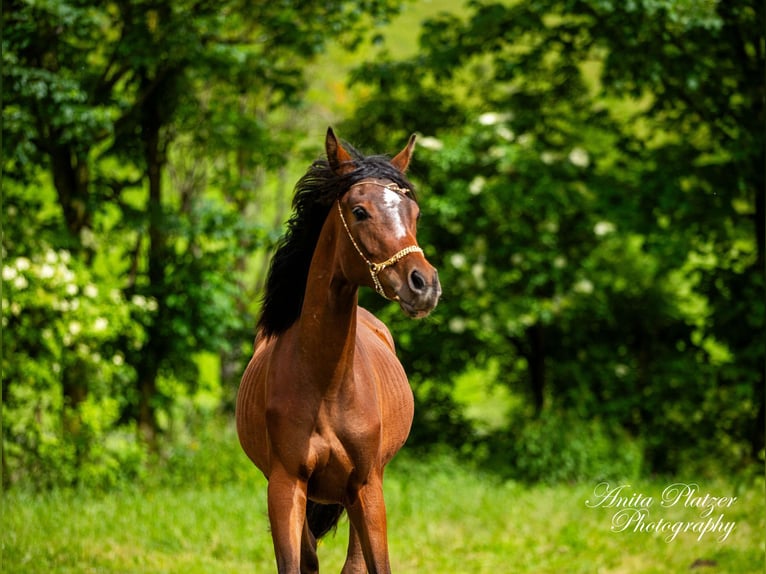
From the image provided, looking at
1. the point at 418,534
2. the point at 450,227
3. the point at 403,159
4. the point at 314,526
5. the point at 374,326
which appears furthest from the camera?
the point at 450,227

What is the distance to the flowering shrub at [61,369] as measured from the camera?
8.85 metres

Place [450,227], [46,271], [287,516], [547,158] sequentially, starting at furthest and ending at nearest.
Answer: [450,227]
[547,158]
[46,271]
[287,516]

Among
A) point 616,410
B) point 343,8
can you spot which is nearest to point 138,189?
point 343,8

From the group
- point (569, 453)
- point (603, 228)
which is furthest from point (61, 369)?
point (603, 228)

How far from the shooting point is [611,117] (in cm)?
1152

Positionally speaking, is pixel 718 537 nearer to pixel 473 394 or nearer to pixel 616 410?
pixel 616 410

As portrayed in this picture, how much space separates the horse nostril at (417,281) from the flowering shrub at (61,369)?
20.4ft

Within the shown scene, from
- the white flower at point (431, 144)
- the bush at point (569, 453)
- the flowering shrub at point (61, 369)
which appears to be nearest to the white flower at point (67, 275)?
the flowering shrub at point (61, 369)

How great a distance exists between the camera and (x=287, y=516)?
12.6 ft

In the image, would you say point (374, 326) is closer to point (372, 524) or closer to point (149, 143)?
point (372, 524)

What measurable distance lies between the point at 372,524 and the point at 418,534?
393cm

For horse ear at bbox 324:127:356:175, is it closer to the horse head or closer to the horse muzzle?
the horse head

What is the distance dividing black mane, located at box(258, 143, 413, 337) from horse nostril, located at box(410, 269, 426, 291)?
0.69 metres

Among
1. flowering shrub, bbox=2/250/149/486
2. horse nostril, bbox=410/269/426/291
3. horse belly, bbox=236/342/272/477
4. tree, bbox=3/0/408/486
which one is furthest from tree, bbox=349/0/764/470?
horse nostril, bbox=410/269/426/291
